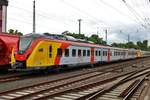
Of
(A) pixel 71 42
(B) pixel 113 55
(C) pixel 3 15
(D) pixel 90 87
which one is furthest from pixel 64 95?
(C) pixel 3 15

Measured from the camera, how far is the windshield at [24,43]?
22484mm

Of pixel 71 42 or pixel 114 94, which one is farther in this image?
pixel 71 42

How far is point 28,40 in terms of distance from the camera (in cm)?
2278

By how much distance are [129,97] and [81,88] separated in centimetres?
315

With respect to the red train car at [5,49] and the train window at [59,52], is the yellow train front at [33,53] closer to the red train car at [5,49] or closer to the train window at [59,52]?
the red train car at [5,49]

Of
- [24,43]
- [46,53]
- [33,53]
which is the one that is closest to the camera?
[33,53]

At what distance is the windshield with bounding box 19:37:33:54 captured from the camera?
22.5 meters

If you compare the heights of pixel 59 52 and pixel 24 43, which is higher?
pixel 24 43

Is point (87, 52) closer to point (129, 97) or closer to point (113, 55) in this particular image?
point (113, 55)

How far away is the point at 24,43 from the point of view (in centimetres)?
2283

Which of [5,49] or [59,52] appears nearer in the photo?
[5,49]

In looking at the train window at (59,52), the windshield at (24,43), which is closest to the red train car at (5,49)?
the windshield at (24,43)

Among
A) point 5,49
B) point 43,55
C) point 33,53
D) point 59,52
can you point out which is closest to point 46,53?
point 43,55

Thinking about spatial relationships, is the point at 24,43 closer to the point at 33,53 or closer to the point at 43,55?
the point at 33,53
